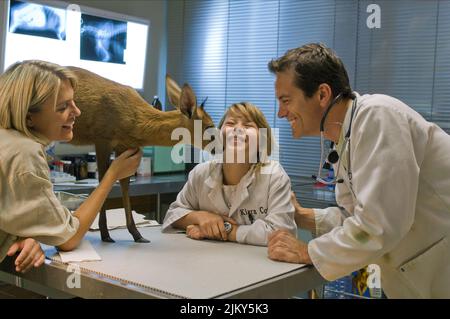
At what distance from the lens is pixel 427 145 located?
1284mm

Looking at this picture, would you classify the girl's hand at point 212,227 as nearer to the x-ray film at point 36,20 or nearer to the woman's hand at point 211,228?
the woman's hand at point 211,228

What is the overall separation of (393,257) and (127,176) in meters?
0.84

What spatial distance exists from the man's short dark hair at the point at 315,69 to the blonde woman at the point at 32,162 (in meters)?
0.66

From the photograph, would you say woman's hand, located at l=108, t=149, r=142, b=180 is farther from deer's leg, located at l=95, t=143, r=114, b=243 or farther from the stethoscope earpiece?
the stethoscope earpiece

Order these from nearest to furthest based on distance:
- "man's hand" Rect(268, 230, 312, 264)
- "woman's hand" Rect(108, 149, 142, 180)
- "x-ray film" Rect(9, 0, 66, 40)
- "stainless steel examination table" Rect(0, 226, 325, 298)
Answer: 1. "stainless steel examination table" Rect(0, 226, 325, 298)
2. "man's hand" Rect(268, 230, 312, 264)
3. "woman's hand" Rect(108, 149, 142, 180)
4. "x-ray film" Rect(9, 0, 66, 40)

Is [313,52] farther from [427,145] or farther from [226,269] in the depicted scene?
[226,269]

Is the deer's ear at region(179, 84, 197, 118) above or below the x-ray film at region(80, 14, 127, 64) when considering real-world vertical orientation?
Result: below

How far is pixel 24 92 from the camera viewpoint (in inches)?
49.3

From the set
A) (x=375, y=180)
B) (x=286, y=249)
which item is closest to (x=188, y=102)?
(x=286, y=249)

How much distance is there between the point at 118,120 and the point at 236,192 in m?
0.48

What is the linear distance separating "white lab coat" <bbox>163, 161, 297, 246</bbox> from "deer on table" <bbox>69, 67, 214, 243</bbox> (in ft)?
0.76

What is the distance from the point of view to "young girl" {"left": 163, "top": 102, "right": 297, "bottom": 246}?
5.24 feet

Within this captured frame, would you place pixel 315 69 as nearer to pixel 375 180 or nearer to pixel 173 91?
pixel 375 180

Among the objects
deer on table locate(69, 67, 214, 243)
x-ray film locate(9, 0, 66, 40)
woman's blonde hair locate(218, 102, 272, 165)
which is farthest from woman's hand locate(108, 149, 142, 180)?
x-ray film locate(9, 0, 66, 40)
